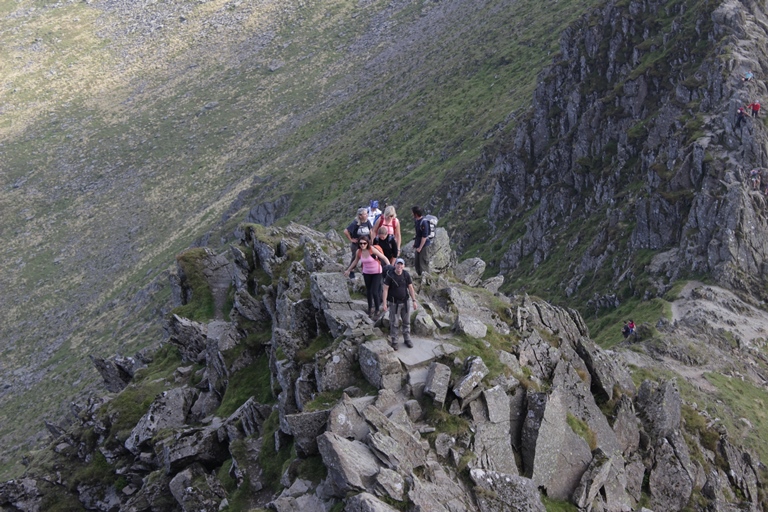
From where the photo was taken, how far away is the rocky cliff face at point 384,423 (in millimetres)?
17828

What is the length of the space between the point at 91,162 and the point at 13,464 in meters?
126

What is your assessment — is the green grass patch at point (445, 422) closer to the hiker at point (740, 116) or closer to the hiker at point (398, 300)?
the hiker at point (398, 300)

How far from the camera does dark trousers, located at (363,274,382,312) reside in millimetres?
23328

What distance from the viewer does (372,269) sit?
22.9 m

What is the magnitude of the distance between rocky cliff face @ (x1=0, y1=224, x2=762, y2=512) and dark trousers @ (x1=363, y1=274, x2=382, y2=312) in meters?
0.66

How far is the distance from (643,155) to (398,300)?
52.3 meters

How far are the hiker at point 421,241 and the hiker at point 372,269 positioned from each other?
3342 mm

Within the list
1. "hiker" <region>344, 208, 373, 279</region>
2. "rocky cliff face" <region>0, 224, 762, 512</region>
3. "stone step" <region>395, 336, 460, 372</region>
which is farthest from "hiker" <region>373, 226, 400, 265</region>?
"stone step" <region>395, 336, 460, 372</region>

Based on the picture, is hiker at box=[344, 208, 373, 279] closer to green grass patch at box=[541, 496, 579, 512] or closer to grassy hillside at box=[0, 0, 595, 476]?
green grass patch at box=[541, 496, 579, 512]

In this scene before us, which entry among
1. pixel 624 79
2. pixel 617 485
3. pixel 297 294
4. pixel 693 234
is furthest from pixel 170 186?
pixel 617 485

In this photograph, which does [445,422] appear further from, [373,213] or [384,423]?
[373,213]

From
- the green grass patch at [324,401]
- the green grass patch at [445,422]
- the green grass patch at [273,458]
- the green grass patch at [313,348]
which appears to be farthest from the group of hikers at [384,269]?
the green grass patch at [273,458]

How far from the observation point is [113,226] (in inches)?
6024

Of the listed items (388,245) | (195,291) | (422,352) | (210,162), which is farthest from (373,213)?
(210,162)
